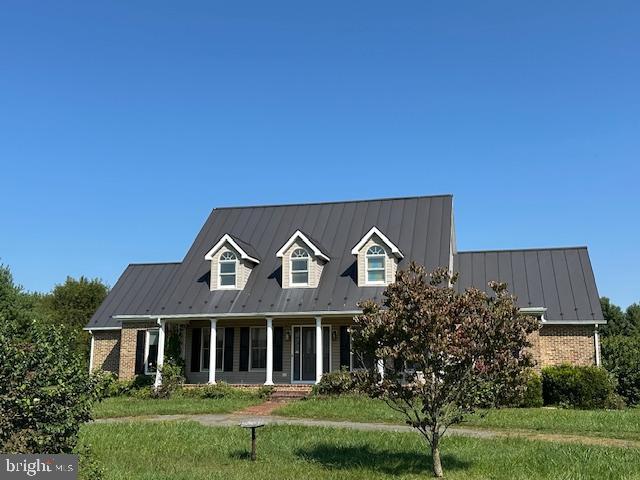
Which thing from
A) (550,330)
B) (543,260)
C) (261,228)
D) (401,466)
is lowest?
(401,466)

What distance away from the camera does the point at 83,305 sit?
168 ft

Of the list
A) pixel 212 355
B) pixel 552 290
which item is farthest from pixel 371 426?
pixel 552 290

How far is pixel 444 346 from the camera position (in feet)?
32.6

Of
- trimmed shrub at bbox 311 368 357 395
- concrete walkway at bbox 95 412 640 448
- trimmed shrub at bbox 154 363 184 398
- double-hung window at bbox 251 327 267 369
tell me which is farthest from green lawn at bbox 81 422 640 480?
double-hung window at bbox 251 327 267 369

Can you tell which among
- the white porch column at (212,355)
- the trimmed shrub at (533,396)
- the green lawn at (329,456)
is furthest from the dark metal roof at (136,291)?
the trimmed shrub at (533,396)

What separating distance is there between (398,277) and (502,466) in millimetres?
3720

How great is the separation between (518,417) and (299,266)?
11638 millimetres

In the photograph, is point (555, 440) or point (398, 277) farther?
point (555, 440)

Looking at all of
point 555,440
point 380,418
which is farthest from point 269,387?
point 555,440

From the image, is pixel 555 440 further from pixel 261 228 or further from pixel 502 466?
pixel 261 228

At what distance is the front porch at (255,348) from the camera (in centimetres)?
2489

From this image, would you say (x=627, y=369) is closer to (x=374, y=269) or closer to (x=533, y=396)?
(x=533, y=396)

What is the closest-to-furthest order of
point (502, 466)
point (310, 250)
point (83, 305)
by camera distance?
point (502, 466) → point (310, 250) → point (83, 305)

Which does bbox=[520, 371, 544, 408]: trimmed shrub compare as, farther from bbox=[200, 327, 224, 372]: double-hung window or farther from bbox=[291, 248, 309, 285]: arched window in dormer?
bbox=[200, 327, 224, 372]: double-hung window
